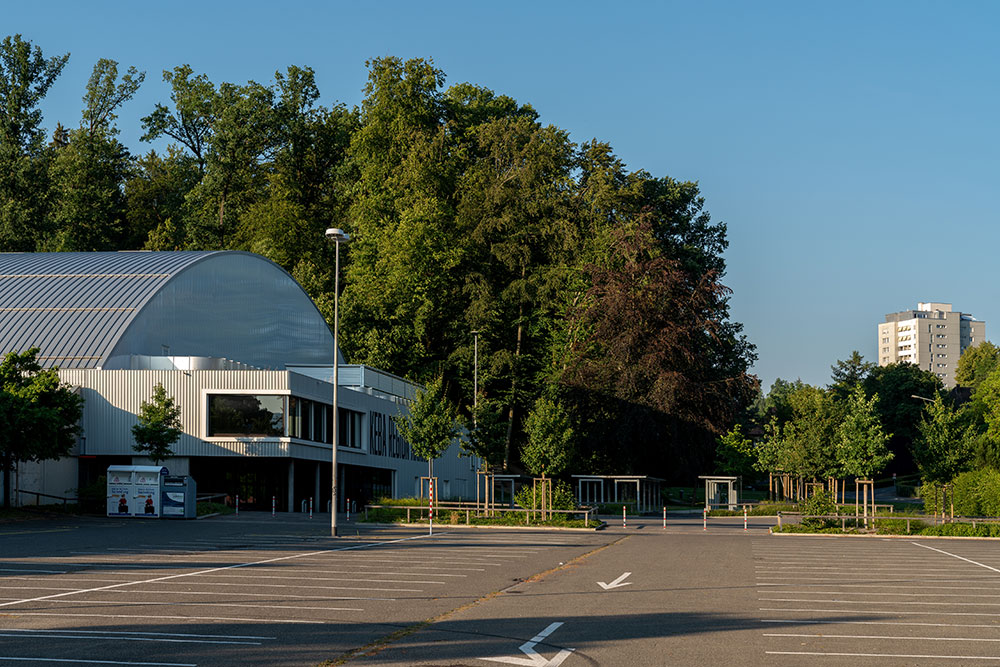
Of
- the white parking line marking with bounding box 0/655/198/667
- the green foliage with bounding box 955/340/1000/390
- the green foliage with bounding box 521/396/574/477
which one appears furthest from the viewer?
the green foliage with bounding box 955/340/1000/390

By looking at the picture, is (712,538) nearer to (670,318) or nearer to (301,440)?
(301,440)

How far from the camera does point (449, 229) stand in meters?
88.8

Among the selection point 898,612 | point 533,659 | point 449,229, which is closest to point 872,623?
point 898,612

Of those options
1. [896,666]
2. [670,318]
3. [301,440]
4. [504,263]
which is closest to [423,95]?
[504,263]

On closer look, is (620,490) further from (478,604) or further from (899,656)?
(899,656)

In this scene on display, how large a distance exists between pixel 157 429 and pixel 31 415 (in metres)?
8.34

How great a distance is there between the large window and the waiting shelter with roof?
5cm

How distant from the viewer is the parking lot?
12484 millimetres

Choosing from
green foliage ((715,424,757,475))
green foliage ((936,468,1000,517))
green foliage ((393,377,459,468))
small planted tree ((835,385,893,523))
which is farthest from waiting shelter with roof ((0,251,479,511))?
green foliage ((715,424,757,475))

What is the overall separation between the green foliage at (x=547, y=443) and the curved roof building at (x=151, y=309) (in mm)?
18750

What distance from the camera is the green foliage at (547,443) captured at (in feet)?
169

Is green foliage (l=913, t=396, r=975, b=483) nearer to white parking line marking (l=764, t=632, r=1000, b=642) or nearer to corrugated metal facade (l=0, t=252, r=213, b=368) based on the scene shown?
corrugated metal facade (l=0, t=252, r=213, b=368)

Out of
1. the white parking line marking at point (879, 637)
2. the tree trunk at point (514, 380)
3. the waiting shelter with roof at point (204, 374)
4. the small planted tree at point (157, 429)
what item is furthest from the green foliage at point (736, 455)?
the white parking line marking at point (879, 637)

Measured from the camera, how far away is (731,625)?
1500cm
